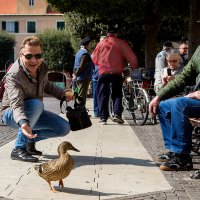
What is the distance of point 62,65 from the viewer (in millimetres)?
64875

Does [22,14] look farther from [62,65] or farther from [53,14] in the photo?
[62,65]

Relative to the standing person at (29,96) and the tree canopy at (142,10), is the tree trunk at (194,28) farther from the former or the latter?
the standing person at (29,96)

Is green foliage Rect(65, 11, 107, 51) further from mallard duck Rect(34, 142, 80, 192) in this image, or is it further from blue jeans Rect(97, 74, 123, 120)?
mallard duck Rect(34, 142, 80, 192)

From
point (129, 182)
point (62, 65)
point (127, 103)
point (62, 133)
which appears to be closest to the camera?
point (129, 182)

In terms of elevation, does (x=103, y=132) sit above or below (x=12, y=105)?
below

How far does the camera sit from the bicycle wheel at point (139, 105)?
11666mm

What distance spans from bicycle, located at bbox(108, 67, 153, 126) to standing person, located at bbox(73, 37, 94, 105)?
0.91 m

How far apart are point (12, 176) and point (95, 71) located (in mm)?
7909

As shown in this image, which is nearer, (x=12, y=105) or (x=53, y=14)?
(x=12, y=105)

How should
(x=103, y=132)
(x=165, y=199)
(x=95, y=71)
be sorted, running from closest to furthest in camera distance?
1. (x=165, y=199)
2. (x=103, y=132)
3. (x=95, y=71)

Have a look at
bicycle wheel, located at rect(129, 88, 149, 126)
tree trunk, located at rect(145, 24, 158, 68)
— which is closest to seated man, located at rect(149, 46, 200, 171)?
bicycle wheel, located at rect(129, 88, 149, 126)

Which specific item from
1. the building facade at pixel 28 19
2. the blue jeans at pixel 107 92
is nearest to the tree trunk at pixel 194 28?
the blue jeans at pixel 107 92

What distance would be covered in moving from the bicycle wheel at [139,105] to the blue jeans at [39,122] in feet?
14.9

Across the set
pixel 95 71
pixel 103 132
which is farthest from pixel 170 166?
pixel 95 71
